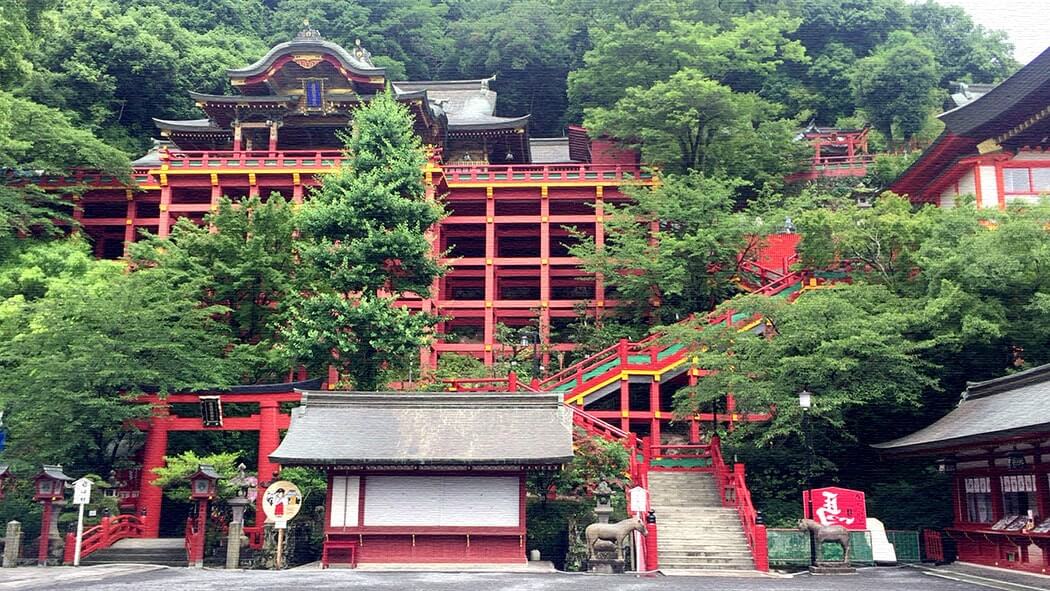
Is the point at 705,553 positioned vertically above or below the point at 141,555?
above

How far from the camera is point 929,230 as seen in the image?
21.3 metres

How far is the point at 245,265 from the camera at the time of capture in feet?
79.2

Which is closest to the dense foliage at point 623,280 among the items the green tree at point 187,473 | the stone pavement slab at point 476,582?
the green tree at point 187,473

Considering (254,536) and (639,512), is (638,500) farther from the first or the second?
(254,536)

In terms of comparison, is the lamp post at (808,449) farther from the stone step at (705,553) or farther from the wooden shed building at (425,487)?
the wooden shed building at (425,487)

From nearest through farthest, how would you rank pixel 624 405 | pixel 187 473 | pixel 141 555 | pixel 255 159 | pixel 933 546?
pixel 933 546 < pixel 141 555 < pixel 187 473 < pixel 624 405 < pixel 255 159

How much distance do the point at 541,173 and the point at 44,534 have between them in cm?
2133

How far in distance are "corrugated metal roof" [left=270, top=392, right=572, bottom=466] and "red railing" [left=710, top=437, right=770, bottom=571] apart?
404 cm

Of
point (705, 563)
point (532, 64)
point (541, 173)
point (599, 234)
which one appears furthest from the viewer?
point (532, 64)

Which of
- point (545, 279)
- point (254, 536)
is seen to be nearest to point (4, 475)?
point (254, 536)

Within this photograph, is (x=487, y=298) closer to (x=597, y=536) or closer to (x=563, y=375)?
(x=563, y=375)

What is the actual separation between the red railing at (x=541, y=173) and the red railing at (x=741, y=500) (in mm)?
14607

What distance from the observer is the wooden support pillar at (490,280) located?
30.6 meters

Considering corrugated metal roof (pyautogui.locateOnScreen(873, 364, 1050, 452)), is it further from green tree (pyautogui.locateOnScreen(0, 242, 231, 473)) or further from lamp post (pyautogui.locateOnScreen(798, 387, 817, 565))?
→ green tree (pyautogui.locateOnScreen(0, 242, 231, 473))
